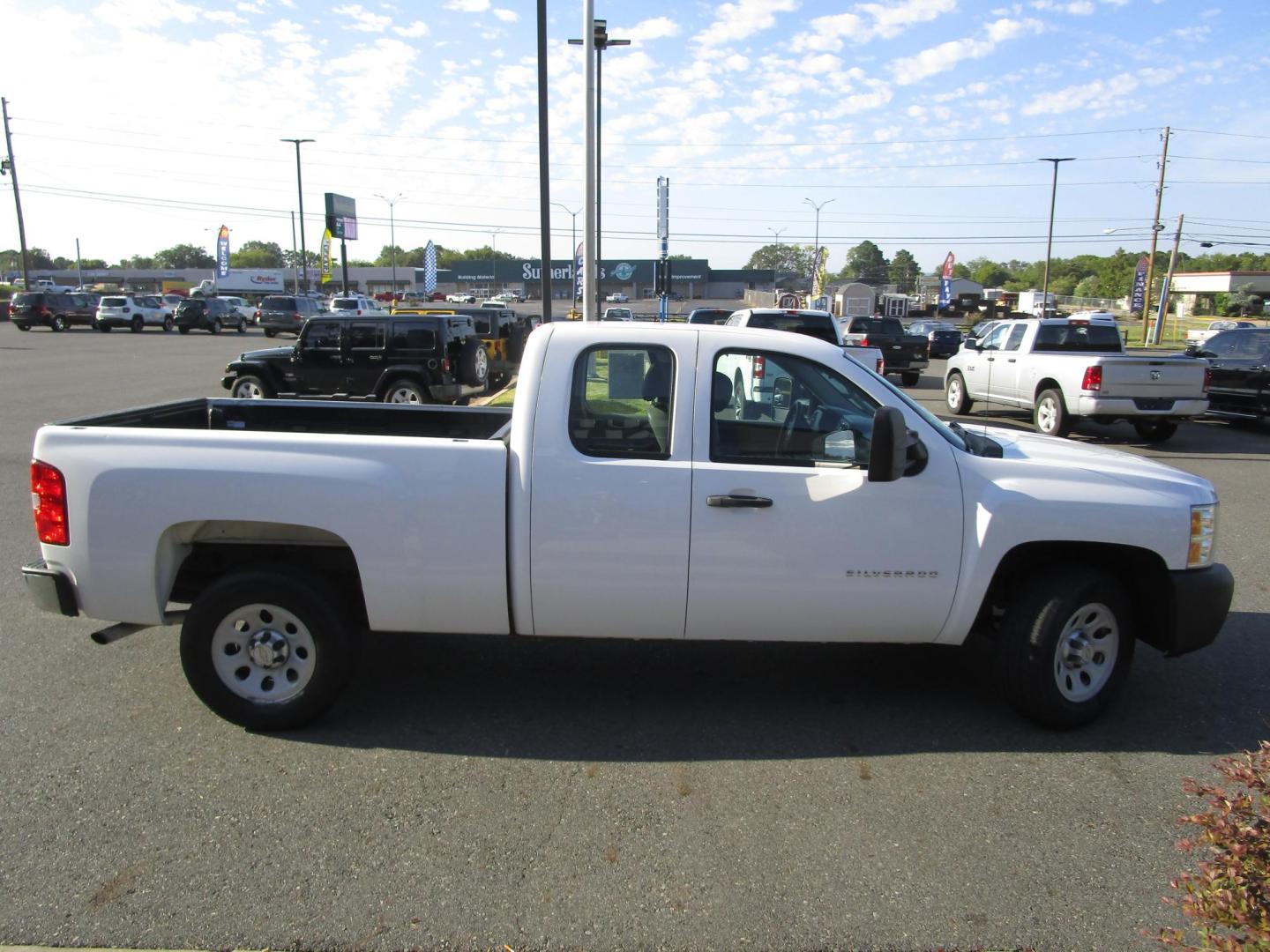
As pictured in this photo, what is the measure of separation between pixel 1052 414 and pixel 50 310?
153ft

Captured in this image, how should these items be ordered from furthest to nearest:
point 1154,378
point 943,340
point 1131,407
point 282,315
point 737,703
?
point 282,315 → point 943,340 → point 1131,407 → point 1154,378 → point 737,703

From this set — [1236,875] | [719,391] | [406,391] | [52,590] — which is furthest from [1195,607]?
[406,391]

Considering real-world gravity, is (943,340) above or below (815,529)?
below

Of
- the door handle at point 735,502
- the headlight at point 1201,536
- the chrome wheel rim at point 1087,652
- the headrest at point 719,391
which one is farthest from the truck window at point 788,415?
the headlight at point 1201,536

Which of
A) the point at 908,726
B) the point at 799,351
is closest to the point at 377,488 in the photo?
the point at 799,351

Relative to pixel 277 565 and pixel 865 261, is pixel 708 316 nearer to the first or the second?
pixel 277 565

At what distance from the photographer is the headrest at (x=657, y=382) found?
14.0 ft

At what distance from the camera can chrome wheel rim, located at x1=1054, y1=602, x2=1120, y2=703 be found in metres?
4.37

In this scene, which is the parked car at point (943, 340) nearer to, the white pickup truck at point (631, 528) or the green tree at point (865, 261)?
the white pickup truck at point (631, 528)

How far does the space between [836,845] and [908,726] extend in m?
1.17

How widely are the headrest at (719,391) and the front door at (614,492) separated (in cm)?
11

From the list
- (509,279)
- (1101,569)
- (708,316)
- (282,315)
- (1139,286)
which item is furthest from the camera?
(509,279)

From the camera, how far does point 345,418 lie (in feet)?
18.9

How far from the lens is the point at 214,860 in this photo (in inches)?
133
